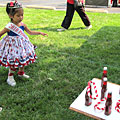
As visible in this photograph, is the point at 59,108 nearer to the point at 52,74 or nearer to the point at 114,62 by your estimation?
the point at 52,74

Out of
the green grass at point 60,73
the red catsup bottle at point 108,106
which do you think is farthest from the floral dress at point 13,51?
the red catsup bottle at point 108,106

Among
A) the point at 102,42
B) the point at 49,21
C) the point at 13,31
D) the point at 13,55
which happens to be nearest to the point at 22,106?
the point at 13,55

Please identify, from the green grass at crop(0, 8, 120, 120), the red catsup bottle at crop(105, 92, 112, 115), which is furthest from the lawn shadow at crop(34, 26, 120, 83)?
the red catsup bottle at crop(105, 92, 112, 115)

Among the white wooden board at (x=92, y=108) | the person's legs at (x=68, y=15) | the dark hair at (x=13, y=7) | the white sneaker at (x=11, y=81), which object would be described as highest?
the dark hair at (x=13, y=7)

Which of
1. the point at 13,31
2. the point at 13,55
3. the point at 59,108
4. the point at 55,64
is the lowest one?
the point at 59,108

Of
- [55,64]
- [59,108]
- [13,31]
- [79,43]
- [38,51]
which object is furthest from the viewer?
[79,43]

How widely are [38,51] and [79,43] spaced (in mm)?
1421

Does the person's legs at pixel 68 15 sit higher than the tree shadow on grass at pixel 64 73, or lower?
higher

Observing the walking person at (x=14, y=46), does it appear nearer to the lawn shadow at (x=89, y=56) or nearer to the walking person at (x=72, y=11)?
the lawn shadow at (x=89, y=56)

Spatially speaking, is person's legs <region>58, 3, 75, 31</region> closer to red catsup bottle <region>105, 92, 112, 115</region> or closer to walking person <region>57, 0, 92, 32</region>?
walking person <region>57, 0, 92, 32</region>

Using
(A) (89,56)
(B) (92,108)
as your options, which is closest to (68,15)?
(A) (89,56)

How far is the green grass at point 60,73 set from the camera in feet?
10.00

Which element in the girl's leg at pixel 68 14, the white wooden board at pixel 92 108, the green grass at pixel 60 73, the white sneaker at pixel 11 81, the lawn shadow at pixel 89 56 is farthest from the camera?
the girl's leg at pixel 68 14

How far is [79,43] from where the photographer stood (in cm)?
585
